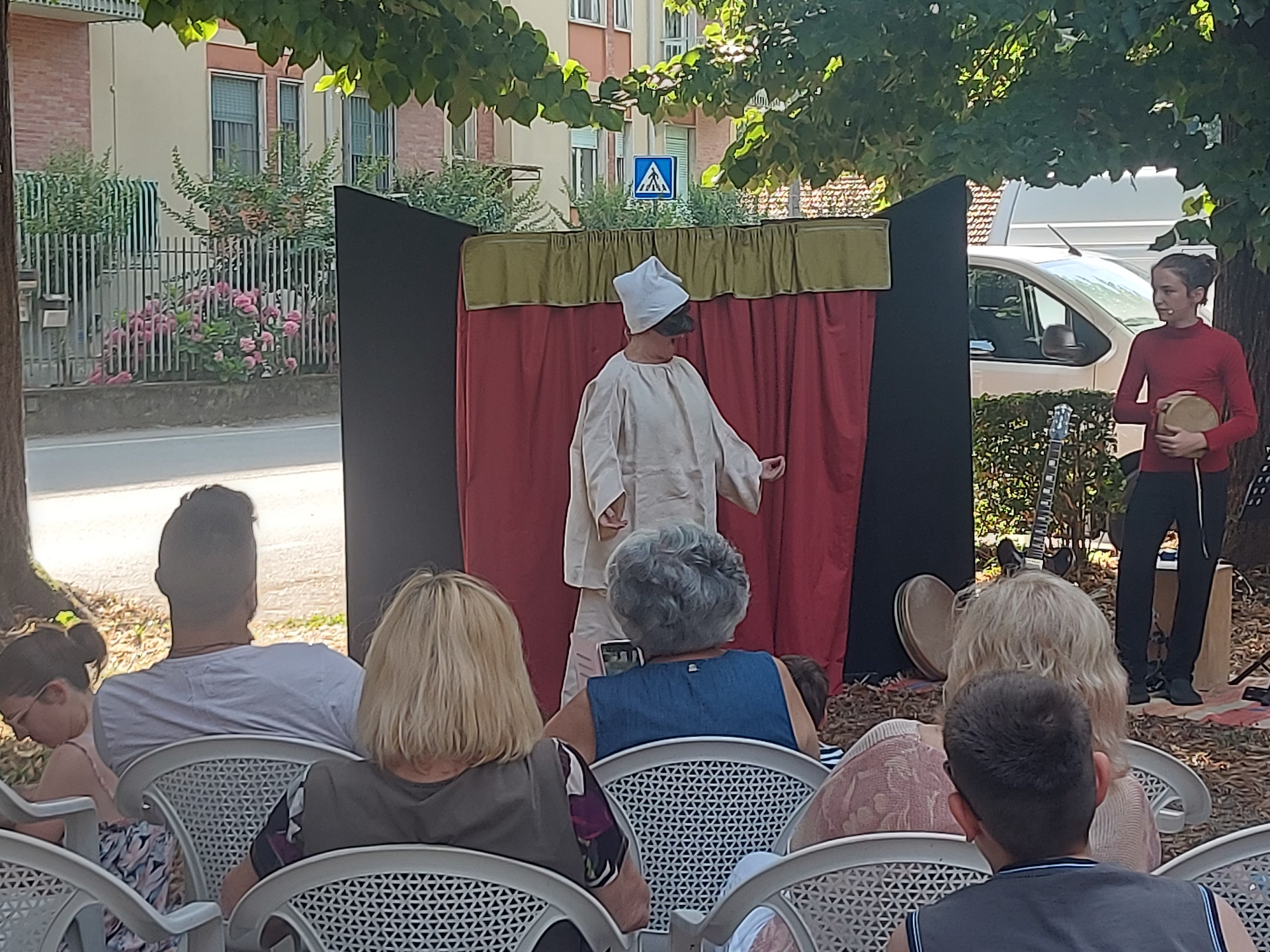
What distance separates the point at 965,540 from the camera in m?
6.56

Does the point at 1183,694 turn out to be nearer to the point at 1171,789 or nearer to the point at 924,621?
the point at 924,621

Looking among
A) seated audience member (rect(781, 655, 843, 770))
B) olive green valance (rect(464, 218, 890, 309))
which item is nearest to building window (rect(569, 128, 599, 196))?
olive green valance (rect(464, 218, 890, 309))

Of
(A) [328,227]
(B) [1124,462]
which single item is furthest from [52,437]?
(B) [1124,462]

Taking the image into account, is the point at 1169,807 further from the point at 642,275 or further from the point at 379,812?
the point at 642,275

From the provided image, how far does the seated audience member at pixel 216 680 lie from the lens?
3064mm

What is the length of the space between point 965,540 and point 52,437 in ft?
42.3

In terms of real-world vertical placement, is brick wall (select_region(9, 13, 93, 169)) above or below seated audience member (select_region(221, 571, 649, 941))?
above

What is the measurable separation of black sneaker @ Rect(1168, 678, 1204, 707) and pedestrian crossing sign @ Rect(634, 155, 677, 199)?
1012cm

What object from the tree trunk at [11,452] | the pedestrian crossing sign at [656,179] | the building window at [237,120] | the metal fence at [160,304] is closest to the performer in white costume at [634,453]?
the tree trunk at [11,452]

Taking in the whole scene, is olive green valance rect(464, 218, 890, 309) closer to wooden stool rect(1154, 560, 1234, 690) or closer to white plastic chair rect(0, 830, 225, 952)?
wooden stool rect(1154, 560, 1234, 690)

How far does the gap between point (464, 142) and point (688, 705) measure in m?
26.4

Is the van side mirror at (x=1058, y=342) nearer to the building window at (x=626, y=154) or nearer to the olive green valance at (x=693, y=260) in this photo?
the olive green valance at (x=693, y=260)

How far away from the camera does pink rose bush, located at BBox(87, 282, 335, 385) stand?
1883 cm

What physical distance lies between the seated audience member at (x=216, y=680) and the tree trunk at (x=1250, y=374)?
Result: 6676mm
